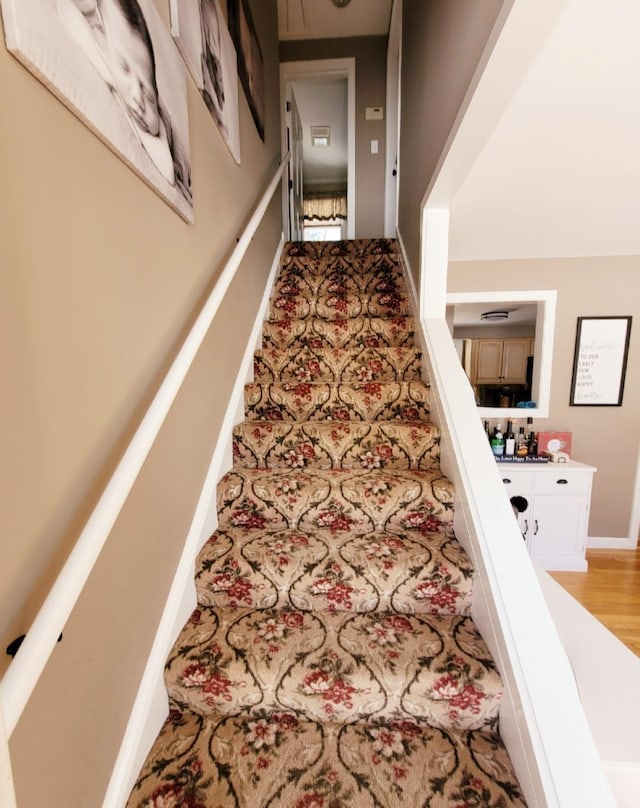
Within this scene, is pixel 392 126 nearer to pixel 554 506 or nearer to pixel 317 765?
pixel 554 506

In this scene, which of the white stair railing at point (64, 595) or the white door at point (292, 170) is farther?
the white door at point (292, 170)

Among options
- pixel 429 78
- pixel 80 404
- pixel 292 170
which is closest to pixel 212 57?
pixel 429 78

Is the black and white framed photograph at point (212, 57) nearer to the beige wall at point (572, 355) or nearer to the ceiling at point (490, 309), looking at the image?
the beige wall at point (572, 355)

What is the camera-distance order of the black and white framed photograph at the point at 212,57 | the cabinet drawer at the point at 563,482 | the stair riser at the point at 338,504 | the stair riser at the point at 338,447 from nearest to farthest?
1. the black and white framed photograph at the point at 212,57
2. the stair riser at the point at 338,504
3. the stair riser at the point at 338,447
4. the cabinet drawer at the point at 563,482

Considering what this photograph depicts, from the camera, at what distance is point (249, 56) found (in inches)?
69.7

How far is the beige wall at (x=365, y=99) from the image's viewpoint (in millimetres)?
3291

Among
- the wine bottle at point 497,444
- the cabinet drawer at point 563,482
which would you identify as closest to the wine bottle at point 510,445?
the wine bottle at point 497,444

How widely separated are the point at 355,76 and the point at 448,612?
4586 millimetres

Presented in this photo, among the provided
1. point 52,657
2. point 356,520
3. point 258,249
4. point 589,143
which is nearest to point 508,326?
point 589,143

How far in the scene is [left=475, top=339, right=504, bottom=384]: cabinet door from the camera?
205 inches

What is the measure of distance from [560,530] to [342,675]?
8.71 ft

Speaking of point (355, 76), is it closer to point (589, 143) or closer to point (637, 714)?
point (589, 143)

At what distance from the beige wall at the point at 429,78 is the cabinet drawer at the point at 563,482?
1.95 meters

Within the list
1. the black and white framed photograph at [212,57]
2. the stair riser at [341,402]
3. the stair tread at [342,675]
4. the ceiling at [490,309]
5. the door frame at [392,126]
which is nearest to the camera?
the stair tread at [342,675]
